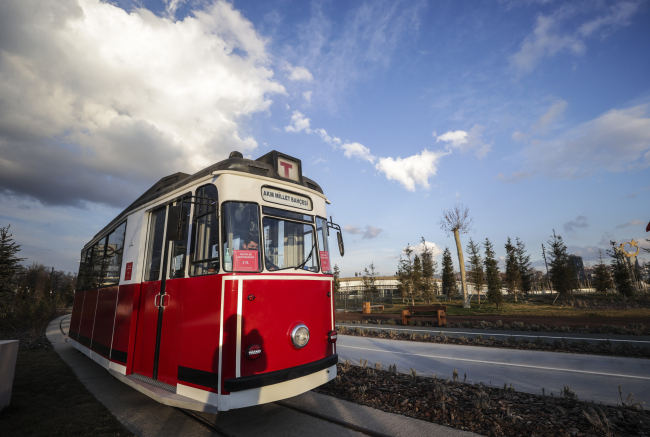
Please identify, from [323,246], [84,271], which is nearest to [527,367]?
[323,246]

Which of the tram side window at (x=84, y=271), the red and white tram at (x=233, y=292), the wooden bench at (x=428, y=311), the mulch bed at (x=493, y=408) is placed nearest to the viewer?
the mulch bed at (x=493, y=408)

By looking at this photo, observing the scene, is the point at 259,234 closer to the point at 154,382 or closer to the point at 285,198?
the point at 285,198

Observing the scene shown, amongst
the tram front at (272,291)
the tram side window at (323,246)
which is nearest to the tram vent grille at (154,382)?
the tram front at (272,291)

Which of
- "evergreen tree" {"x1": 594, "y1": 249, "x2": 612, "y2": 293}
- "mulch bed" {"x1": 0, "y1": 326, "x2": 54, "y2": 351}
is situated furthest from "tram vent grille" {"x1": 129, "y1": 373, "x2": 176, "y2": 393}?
"evergreen tree" {"x1": 594, "y1": 249, "x2": 612, "y2": 293}

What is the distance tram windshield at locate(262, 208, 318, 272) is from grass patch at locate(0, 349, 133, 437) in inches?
108

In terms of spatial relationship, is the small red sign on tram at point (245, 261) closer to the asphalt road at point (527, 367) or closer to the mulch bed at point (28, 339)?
the asphalt road at point (527, 367)

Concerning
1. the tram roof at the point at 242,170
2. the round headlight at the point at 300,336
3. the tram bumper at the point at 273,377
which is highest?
the tram roof at the point at 242,170

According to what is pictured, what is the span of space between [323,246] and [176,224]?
2.24 metres

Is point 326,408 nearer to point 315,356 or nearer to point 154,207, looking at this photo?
point 315,356

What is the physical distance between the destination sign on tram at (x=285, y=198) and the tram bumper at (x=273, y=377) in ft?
7.39

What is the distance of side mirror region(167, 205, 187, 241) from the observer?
423 centimetres

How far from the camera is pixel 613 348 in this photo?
8.27 metres

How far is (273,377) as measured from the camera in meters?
3.96

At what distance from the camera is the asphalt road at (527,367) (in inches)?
209
